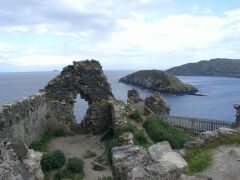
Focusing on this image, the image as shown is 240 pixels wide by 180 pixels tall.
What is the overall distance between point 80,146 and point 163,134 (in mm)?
5749

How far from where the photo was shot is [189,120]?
39.8m

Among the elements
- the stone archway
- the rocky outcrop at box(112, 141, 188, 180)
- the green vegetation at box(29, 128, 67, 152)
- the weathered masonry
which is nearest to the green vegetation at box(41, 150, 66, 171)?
the green vegetation at box(29, 128, 67, 152)

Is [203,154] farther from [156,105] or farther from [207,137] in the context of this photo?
[156,105]

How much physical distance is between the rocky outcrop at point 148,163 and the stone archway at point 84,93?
700 inches

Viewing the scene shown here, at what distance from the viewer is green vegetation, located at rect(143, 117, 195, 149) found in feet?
88.7

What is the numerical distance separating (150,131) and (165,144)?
15094mm

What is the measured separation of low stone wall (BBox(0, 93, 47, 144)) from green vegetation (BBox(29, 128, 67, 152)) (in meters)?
0.35

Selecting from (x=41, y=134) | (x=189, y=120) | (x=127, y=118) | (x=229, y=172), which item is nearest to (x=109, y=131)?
(x=127, y=118)

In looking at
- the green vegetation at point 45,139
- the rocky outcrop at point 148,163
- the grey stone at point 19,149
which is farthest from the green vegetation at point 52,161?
the rocky outcrop at point 148,163

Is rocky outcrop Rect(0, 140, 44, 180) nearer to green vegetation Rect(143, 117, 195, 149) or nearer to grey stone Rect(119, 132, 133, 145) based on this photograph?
grey stone Rect(119, 132, 133, 145)

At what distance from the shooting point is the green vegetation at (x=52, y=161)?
24.0 metres

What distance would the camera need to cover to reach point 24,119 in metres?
26.3

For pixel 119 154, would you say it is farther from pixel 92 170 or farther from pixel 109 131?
pixel 109 131

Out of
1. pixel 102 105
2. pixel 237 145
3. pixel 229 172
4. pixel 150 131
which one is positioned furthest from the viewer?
pixel 102 105
